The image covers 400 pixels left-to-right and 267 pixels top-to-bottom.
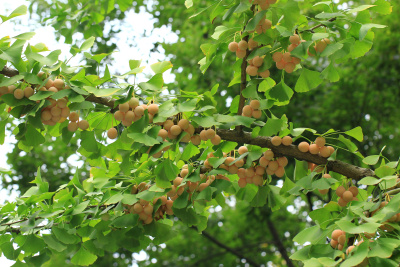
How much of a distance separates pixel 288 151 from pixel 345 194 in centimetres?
22

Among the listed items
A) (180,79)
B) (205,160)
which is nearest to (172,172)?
(205,160)

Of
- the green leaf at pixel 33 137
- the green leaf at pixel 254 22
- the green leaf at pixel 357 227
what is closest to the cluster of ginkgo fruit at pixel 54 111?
the green leaf at pixel 33 137

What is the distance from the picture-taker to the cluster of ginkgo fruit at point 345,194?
4.67 feet

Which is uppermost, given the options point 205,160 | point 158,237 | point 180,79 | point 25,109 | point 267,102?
point 25,109

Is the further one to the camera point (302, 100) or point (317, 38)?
point (302, 100)

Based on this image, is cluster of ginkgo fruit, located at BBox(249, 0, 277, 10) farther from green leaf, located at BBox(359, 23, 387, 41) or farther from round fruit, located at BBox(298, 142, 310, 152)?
round fruit, located at BBox(298, 142, 310, 152)

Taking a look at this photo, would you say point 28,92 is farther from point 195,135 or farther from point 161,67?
point 195,135

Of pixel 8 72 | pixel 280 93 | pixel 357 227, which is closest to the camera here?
pixel 357 227

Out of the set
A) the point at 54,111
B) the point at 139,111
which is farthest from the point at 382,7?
the point at 54,111

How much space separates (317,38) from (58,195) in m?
1.10

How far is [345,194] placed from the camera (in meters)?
1.42

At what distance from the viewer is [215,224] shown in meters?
4.67

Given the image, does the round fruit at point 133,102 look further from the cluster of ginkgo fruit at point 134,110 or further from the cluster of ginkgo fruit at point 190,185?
the cluster of ginkgo fruit at point 190,185

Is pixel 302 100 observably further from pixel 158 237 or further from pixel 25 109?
pixel 25 109
